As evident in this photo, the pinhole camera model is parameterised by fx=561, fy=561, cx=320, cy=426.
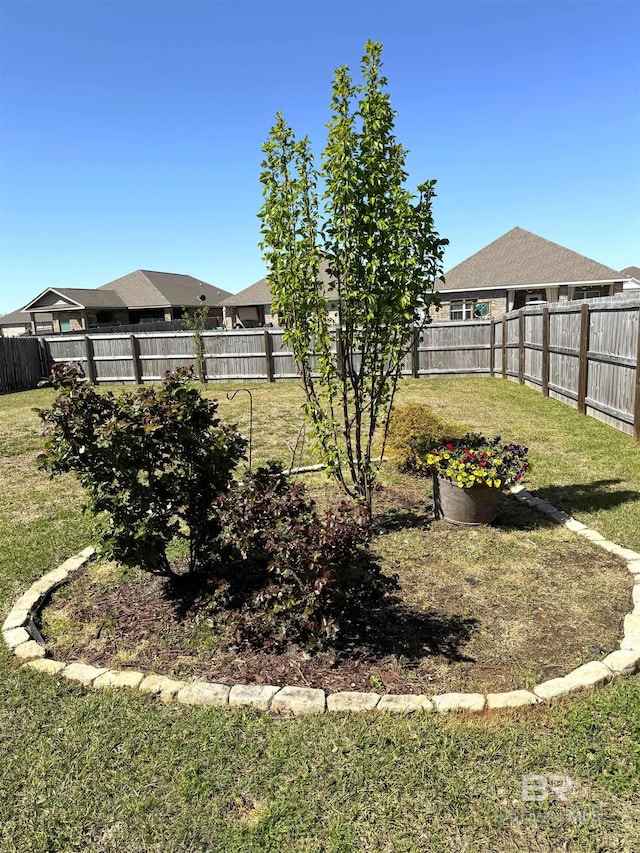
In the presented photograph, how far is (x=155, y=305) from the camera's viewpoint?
38.7 metres

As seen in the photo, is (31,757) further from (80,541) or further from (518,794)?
(80,541)

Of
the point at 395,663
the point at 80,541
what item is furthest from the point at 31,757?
the point at 80,541

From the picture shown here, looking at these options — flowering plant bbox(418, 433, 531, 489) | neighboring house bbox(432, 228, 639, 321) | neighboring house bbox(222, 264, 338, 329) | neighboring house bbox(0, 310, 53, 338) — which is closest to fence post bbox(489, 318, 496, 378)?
neighboring house bbox(432, 228, 639, 321)

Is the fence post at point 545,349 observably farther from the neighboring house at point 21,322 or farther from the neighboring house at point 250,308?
the neighboring house at point 21,322

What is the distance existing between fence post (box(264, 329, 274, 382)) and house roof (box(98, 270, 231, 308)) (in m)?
24.1

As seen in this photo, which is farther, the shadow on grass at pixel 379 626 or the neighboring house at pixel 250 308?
the neighboring house at pixel 250 308

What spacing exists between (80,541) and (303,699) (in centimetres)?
322

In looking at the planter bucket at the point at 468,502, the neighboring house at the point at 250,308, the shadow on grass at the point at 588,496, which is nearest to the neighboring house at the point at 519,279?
the neighboring house at the point at 250,308

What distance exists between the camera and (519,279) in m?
26.5

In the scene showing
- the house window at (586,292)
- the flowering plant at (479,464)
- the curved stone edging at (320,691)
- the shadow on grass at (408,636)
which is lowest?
the shadow on grass at (408,636)

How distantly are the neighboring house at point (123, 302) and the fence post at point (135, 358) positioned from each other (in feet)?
60.3

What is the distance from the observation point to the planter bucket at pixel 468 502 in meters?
4.90

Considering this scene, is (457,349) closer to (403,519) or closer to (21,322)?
(403,519)

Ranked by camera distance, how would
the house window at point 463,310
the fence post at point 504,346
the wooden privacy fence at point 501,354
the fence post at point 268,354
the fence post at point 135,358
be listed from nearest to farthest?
the wooden privacy fence at point 501,354, the fence post at point 504,346, the fence post at point 268,354, the fence post at point 135,358, the house window at point 463,310
